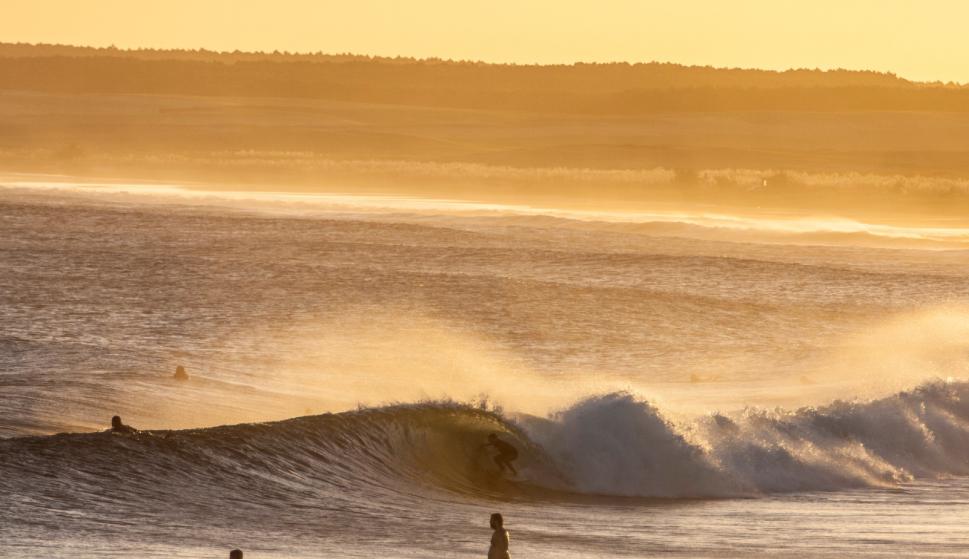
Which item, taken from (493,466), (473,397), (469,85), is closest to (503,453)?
(493,466)

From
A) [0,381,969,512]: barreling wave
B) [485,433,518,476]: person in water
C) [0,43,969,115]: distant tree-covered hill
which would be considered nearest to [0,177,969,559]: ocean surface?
[0,381,969,512]: barreling wave

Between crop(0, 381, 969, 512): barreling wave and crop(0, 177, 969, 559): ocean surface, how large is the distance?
58mm

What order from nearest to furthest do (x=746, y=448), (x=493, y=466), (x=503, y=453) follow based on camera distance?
(x=493, y=466) < (x=503, y=453) < (x=746, y=448)

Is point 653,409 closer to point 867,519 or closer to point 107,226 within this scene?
point 867,519

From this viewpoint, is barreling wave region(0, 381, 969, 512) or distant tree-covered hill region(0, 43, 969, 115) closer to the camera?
barreling wave region(0, 381, 969, 512)

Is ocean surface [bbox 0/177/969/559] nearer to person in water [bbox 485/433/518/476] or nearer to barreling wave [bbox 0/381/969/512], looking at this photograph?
barreling wave [bbox 0/381/969/512]

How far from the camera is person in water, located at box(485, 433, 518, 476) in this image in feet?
95.5

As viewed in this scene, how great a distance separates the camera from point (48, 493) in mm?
22344

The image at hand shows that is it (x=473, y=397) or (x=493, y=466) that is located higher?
(x=473, y=397)

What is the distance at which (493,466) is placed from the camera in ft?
95.3

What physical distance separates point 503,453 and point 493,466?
0.40 m

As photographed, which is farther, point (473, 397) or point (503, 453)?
point (473, 397)

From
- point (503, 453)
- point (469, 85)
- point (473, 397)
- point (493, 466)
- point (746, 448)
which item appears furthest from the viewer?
point (469, 85)

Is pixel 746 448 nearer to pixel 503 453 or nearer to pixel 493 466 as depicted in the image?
pixel 503 453
